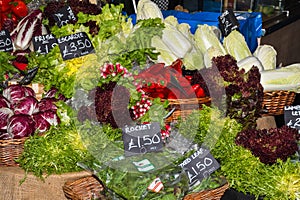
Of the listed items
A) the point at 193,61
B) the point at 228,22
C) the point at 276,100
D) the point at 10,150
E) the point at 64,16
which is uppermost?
the point at 64,16

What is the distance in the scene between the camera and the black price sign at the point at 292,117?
85.1 inches

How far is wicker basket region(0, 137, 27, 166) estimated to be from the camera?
2084 millimetres

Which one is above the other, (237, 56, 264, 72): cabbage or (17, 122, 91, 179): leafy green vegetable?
(237, 56, 264, 72): cabbage

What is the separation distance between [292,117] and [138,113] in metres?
0.70

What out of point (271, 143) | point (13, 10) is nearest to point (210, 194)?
point (271, 143)

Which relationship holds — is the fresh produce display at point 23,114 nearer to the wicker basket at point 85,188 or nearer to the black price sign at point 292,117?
the wicker basket at point 85,188

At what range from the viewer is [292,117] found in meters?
2.17

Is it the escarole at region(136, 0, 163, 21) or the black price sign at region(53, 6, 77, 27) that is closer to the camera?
the black price sign at region(53, 6, 77, 27)

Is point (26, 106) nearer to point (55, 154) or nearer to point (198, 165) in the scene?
point (55, 154)

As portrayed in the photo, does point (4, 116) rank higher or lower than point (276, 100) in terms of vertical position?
higher

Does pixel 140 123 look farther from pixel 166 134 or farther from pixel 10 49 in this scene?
pixel 10 49

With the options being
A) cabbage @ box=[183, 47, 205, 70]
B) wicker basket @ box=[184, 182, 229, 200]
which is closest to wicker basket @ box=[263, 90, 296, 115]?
cabbage @ box=[183, 47, 205, 70]

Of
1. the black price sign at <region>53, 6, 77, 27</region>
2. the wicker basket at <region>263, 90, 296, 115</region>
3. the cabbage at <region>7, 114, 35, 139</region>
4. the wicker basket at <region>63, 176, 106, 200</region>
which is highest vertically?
the black price sign at <region>53, 6, 77, 27</region>

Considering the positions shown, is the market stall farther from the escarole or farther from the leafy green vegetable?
the escarole
